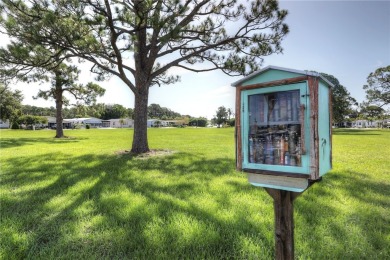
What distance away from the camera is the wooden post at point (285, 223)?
145cm

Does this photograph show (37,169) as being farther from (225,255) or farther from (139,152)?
(225,255)

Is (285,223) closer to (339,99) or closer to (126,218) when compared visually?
(126,218)

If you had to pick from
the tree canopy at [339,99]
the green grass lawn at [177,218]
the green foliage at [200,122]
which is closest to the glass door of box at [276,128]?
the green grass lawn at [177,218]

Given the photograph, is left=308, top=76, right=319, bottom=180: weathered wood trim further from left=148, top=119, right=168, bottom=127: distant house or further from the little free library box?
left=148, top=119, right=168, bottom=127: distant house

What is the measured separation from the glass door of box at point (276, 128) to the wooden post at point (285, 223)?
0.69 feet

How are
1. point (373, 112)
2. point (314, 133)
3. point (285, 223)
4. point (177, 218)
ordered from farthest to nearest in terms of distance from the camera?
point (373, 112), point (177, 218), point (285, 223), point (314, 133)

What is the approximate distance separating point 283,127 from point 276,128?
45 millimetres

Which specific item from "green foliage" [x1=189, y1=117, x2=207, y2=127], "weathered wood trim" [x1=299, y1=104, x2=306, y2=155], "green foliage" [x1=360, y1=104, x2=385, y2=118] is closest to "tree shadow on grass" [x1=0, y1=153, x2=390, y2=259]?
→ "weathered wood trim" [x1=299, y1=104, x2=306, y2=155]

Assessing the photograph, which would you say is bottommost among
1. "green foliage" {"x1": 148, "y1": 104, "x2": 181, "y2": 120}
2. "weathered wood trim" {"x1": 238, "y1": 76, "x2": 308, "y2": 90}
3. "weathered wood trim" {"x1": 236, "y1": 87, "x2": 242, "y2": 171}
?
"weathered wood trim" {"x1": 236, "y1": 87, "x2": 242, "y2": 171}

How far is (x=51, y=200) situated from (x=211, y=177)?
256 cm

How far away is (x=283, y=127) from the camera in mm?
1396

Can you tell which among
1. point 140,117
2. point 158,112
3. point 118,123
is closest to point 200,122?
point 158,112

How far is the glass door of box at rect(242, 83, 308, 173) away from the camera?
4.27 feet

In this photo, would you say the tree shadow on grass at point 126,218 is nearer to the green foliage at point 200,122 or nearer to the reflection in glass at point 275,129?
the reflection in glass at point 275,129
